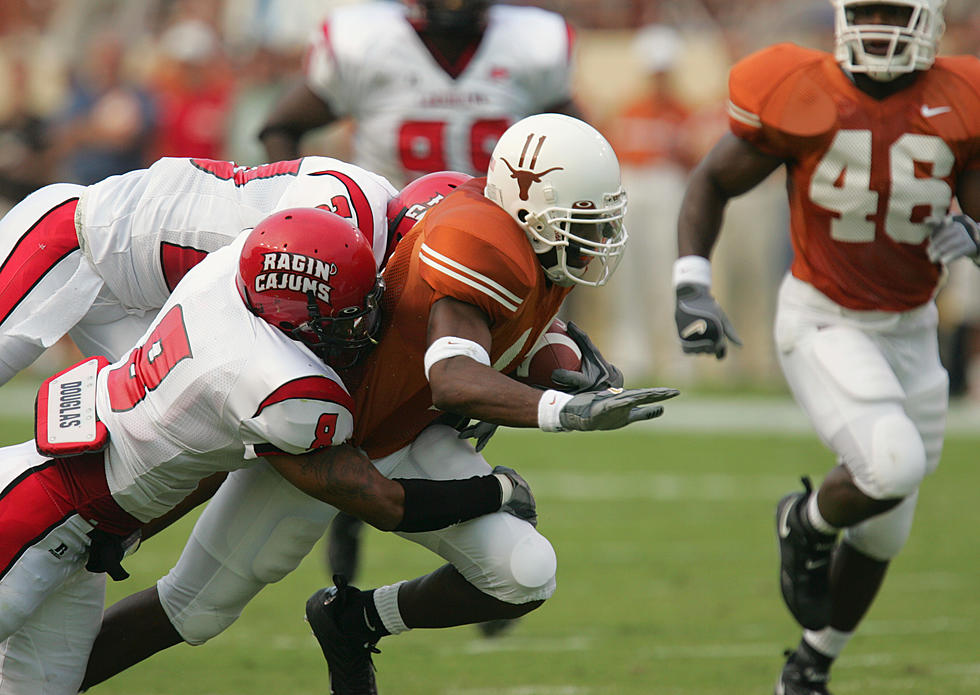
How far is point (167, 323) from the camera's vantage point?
343 centimetres

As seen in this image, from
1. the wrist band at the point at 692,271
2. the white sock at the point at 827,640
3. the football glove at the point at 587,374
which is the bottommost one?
the white sock at the point at 827,640

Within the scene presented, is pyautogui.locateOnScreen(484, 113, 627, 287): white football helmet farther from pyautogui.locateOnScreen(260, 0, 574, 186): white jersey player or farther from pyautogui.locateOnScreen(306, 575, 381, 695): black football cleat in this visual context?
pyautogui.locateOnScreen(260, 0, 574, 186): white jersey player

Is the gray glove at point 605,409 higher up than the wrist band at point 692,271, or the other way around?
the gray glove at point 605,409

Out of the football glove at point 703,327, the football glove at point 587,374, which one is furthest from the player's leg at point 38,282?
the football glove at point 703,327

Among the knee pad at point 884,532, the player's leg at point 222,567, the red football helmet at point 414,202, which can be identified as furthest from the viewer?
the knee pad at point 884,532

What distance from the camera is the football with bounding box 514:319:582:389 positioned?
12.2ft

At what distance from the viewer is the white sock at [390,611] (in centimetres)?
379

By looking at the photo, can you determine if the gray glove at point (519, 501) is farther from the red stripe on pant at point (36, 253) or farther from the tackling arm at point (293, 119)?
the tackling arm at point (293, 119)

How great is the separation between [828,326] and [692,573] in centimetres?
189

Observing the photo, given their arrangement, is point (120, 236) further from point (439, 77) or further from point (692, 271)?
point (439, 77)

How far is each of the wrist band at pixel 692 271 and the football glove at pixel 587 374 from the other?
2.37 feet

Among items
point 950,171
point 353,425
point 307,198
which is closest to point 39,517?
point 353,425

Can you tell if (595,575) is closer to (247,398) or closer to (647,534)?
(647,534)

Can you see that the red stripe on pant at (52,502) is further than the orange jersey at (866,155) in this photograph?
No
